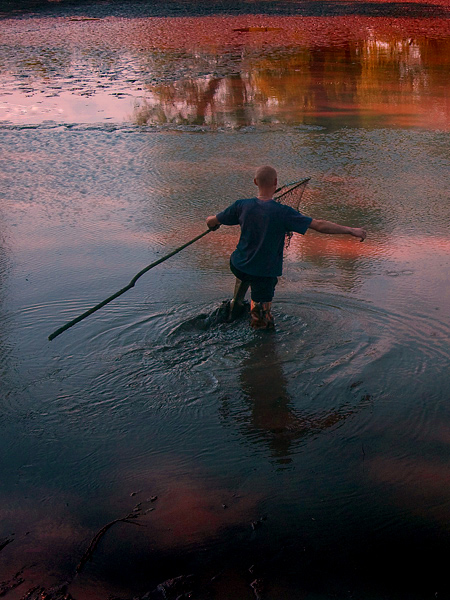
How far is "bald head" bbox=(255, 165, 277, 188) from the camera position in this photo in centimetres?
453

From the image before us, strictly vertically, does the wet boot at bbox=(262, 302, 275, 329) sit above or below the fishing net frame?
below

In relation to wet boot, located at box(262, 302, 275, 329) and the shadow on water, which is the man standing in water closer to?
wet boot, located at box(262, 302, 275, 329)

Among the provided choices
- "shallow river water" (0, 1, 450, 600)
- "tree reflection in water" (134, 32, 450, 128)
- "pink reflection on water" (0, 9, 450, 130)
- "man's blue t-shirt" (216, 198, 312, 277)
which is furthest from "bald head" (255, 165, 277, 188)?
"pink reflection on water" (0, 9, 450, 130)

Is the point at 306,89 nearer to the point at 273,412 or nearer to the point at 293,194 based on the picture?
the point at 293,194

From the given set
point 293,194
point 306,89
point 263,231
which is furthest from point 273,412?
point 306,89

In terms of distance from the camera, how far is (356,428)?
12.8 ft

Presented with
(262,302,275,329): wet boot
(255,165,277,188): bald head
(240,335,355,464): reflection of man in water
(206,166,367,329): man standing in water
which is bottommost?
(240,335,355,464): reflection of man in water

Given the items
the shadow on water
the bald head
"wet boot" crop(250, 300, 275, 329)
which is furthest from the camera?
"wet boot" crop(250, 300, 275, 329)

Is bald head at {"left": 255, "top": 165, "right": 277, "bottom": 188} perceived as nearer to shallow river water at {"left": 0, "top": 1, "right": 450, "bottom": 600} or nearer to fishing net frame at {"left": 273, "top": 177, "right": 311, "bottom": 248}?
fishing net frame at {"left": 273, "top": 177, "right": 311, "bottom": 248}

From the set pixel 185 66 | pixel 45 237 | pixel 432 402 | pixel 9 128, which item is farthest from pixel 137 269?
pixel 185 66

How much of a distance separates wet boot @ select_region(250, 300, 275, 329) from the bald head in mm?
876

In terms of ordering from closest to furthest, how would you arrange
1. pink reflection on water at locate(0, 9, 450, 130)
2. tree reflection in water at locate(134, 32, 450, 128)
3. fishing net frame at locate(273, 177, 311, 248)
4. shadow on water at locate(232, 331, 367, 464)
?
shadow on water at locate(232, 331, 367, 464), fishing net frame at locate(273, 177, 311, 248), tree reflection in water at locate(134, 32, 450, 128), pink reflection on water at locate(0, 9, 450, 130)

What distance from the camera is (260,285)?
15.9 feet

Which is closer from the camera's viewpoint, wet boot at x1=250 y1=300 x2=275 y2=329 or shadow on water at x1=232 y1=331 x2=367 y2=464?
shadow on water at x1=232 y1=331 x2=367 y2=464
